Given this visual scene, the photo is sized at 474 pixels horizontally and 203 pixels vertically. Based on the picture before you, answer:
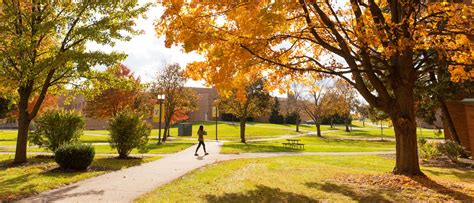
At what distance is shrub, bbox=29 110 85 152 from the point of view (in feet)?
49.9

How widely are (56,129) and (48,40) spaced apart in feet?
14.2

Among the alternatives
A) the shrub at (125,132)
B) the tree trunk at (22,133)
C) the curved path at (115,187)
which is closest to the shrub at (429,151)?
the curved path at (115,187)

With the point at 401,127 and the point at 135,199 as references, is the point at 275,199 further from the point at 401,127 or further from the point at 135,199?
the point at 401,127

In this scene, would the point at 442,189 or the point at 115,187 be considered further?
the point at 115,187

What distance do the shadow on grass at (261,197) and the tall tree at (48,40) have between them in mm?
9319

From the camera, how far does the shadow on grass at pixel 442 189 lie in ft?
23.4

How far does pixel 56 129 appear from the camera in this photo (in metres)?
15.3

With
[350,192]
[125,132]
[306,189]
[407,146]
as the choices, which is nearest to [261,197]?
[306,189]

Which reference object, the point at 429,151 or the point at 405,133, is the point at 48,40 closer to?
the point at 405,133

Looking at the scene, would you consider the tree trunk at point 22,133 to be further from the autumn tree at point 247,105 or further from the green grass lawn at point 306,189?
the autumn tree at point 247,105

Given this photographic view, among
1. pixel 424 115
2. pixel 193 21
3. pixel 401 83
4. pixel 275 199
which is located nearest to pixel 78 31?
pixel 193 21

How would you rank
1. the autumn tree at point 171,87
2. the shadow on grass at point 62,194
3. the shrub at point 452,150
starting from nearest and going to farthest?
1. the shadow on grass at point 62,194
2. the shrub at point 452,150
3. the autumn tree at point 171,87

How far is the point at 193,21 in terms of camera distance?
815cm

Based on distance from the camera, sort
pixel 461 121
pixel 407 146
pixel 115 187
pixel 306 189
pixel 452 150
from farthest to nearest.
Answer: pixel 461 121 → pixel 452 150 → pixel 407 146 → pixel 115 187 → pixel 306 189
